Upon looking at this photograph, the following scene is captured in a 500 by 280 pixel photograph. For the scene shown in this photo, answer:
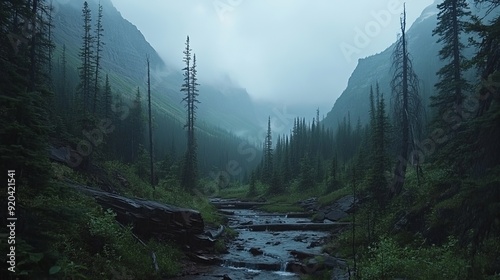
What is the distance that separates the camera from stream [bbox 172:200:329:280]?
1691 centimetres

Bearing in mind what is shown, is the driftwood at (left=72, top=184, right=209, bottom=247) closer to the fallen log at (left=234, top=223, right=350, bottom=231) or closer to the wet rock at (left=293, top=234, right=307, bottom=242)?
the wet rock at (left=293, top=234, right=307, bottom=242)

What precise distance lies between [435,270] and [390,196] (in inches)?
509

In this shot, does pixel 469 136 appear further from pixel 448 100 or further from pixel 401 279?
pixel 448 100

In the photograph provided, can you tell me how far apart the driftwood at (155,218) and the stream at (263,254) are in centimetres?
235

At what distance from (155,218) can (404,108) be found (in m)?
18.8

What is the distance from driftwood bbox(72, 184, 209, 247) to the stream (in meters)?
2.35

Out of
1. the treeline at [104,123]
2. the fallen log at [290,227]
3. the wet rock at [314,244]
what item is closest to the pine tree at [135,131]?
the treeline at [104,123]

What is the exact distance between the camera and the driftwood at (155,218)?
17234 millimetres

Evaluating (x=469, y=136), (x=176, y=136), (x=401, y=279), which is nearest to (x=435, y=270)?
(x=401, y=279)

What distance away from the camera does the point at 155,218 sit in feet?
60.0

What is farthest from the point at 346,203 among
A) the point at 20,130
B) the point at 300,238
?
the point at 20,130

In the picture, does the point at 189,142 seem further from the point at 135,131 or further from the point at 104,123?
the point at 135,131

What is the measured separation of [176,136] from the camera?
568 ft

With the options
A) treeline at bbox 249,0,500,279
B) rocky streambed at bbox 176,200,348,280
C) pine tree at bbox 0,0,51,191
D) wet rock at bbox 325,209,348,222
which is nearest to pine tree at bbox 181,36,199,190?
rocky streambed at bbox 176,200,348,280
